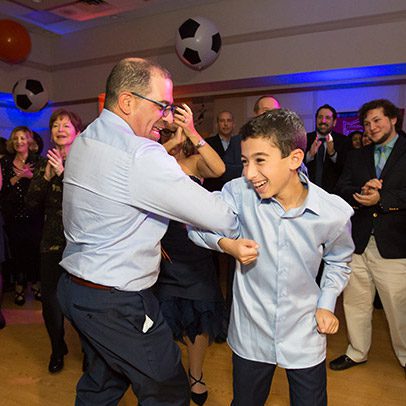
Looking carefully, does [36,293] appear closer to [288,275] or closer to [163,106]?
[163,106]

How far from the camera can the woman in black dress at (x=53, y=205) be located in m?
2.53

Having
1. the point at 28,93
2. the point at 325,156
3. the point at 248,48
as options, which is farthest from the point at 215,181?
the point at 28,93

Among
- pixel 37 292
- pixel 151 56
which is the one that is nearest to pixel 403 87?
pixel 151 56

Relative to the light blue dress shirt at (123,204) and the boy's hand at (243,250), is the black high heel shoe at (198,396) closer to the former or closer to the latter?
the light blue dress shirt at (123,204)

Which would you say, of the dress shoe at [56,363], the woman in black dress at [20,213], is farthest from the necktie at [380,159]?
the woman in black dress at [20,213]

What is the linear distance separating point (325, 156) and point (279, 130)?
285cm

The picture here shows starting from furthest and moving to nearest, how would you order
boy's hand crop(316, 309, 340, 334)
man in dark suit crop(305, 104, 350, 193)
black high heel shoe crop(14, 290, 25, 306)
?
black high heel shoe crop(14, 290, 25, 306) < man in dark suit crop(305, 104, 350, 193) < boy's hand crop(316, 309, 340, 334)

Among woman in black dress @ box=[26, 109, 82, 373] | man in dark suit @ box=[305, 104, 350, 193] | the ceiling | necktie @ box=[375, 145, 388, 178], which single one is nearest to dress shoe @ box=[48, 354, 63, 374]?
woman in black dress @ box=[26, 109, 82, 373]

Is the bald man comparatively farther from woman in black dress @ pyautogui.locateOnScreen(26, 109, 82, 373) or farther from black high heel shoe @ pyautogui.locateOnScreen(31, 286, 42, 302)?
black high heel shoe @ pyautogui.locateOnScreen(31, 286, 42, 302)

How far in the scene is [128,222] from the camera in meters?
1.34

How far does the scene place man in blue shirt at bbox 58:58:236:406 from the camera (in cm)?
129

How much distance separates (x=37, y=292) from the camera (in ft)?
13.8

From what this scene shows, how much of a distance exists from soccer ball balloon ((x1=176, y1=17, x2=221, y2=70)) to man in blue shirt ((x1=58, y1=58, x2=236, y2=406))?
3857 mm

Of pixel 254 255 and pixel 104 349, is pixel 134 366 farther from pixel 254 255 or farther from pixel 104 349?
pixel 254 255
